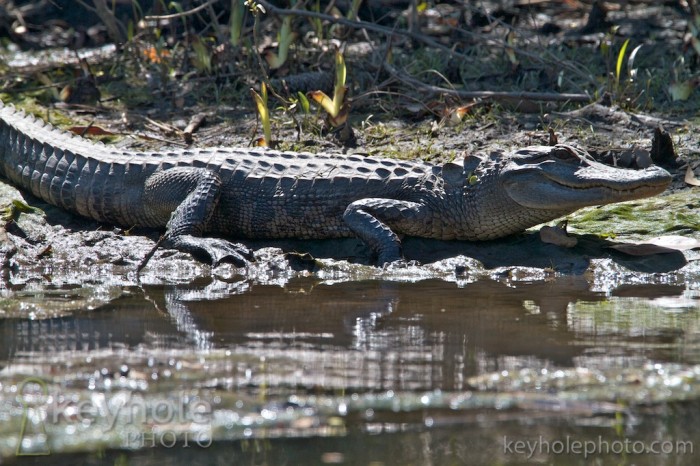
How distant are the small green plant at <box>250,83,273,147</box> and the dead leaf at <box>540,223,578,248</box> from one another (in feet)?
8.02

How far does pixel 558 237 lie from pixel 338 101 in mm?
2358

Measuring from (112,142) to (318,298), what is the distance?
3.71 meters

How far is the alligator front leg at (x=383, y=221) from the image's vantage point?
6.22m

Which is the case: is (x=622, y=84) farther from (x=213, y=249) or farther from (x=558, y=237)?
(x=213, y=249)

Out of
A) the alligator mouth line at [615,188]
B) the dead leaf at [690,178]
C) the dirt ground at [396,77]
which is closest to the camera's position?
the alligator mouth line at [615,188]

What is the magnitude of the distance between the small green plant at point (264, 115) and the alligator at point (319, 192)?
597 mm

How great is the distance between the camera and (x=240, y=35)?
8977 millimetres

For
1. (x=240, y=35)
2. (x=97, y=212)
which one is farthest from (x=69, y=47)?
(x=97, y=212)

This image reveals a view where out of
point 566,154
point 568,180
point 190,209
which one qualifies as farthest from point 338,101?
point 568,180

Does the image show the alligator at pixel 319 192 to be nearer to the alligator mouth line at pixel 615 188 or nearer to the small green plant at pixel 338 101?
the alligator mouth line at pixel 615 188

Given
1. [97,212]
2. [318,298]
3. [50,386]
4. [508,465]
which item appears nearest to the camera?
[508,465]

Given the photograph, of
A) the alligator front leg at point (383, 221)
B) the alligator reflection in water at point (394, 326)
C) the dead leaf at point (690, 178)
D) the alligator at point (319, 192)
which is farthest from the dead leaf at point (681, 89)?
the alligator reflection in water at point (394, 326)

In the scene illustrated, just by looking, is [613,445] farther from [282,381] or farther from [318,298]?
[318,298]


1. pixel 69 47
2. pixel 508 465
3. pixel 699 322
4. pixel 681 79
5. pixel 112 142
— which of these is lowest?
pixel 508 465
